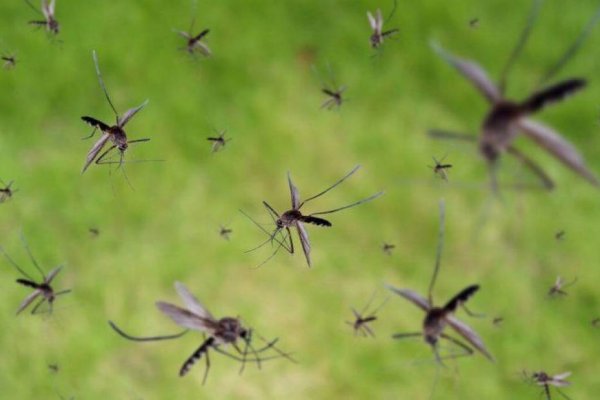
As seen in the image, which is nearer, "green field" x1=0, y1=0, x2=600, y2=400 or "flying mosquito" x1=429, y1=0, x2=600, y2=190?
"flying mosquito" x1=429, y1=0, x2=600, y2=190

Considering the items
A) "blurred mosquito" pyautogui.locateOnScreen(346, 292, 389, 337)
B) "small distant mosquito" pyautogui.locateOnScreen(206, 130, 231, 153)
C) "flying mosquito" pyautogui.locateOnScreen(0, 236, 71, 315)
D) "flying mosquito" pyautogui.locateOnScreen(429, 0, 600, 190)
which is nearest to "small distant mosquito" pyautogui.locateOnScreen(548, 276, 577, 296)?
"blurred mosquito" pyautogui.locateOnScreen(346, 292, 389, 337)

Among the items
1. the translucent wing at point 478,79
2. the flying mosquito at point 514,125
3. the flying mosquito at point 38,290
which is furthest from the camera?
the flying mosquito at point 38,290

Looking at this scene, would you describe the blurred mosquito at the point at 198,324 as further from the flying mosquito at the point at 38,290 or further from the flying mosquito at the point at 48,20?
the flying mosquito at the point at 48,20

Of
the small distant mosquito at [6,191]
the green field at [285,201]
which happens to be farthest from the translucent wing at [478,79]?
the small distant mosquito at [6,191]

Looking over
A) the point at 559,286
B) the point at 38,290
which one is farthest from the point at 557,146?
the point at 38,290

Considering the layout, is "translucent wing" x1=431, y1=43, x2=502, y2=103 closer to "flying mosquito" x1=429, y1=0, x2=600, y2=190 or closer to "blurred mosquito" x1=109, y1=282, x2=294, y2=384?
"flying mosquito" x1=429, y1=0, x2=600, y2=190

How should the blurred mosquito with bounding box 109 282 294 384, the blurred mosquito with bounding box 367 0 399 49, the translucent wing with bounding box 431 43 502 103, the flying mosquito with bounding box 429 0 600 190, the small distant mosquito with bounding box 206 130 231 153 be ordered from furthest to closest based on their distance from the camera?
the small distant mosquito with bounding box 206 130 231 153 → the blurred mosquito with bounding box 367 0 399 49 → the blurred mosquito with bounding box 109 282 294 384 → the translucent wing with bounding box 431 43 502 103 → the flying mosquito with bounding box 429 0 600 190

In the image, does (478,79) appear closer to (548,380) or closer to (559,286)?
(559,286)
